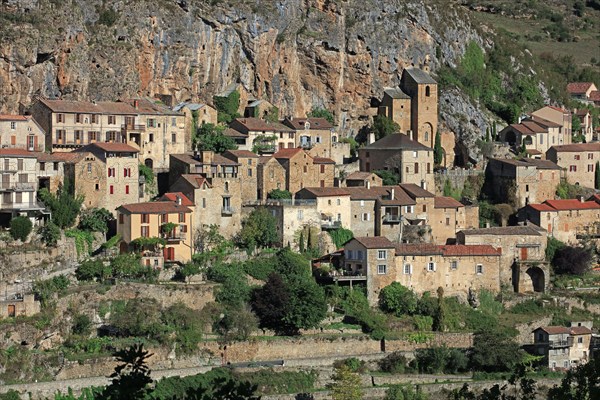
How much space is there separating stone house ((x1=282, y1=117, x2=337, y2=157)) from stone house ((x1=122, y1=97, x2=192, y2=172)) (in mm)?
6907

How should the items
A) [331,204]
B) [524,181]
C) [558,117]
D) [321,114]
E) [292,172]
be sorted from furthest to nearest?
[558,117] < [321,114] < [524,181] < [292,172] < [331,204]

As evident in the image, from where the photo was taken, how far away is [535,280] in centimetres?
7738

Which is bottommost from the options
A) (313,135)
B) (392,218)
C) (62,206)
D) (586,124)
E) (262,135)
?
(392,218)

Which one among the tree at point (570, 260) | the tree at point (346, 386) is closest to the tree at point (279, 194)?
the tree at point (346, 386)

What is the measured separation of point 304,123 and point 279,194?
8.53 metres

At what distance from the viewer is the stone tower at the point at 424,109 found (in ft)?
286

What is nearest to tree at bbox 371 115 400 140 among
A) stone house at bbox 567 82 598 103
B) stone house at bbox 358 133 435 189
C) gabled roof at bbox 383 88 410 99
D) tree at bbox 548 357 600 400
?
gabled roof at bbox 383 88 410 99

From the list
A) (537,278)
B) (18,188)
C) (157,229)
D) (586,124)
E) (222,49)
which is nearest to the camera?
(18,188)

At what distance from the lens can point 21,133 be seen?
72688mm

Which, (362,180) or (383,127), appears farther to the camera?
(383,127)

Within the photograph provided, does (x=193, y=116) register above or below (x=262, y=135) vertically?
above

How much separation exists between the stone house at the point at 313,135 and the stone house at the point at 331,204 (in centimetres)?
695

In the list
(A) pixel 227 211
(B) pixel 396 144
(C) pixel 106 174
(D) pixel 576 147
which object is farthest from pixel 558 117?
(C) pixel 106 174

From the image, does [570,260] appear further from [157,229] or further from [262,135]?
[157,229]
